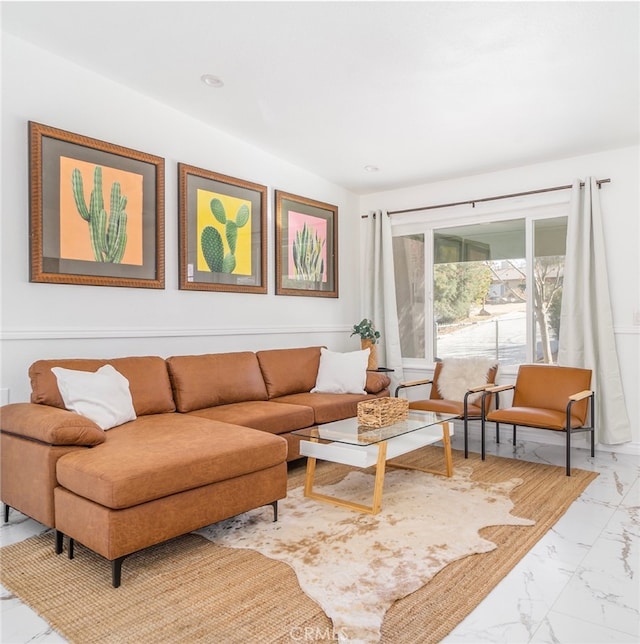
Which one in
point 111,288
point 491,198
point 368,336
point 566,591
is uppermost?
point 491,198

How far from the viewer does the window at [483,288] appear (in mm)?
4867

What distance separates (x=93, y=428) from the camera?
8.16 feet

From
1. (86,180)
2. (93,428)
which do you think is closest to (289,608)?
(93,428)

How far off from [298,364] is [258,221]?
4.36ft

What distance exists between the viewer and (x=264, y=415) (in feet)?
11.5

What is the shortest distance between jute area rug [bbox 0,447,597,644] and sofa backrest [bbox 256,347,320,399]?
1.62 metres

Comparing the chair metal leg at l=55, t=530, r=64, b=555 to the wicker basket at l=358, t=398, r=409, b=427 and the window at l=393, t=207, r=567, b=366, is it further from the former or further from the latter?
the window at l=393, t=207, r=567, b=366

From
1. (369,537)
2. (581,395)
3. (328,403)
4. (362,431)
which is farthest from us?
(328,403)

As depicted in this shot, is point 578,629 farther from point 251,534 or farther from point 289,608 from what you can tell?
point 251,534

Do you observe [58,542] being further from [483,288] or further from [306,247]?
[483,288]

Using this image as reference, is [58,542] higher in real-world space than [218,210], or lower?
lower

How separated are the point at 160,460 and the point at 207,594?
0.58 metres

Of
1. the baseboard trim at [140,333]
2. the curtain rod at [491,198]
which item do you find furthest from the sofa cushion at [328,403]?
the curtain rod at [491,198]

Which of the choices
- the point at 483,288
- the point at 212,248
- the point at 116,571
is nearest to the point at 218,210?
the point at 212,248
